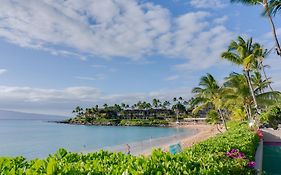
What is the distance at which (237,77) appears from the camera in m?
26.2

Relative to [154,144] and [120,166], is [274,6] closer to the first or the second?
[120,166]

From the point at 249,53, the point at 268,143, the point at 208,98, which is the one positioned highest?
the point at 249,53

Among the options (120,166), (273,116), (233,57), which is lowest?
(120,166)

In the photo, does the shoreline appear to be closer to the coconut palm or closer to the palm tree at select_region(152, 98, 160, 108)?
the coconut palm

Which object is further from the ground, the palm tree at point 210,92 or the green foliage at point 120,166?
the palm tree at point 210,92

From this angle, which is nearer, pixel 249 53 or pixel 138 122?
pixel 249 53

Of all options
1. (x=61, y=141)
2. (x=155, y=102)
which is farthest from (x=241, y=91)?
(x=155, y=102)

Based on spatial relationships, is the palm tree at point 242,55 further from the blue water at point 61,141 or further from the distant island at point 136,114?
the distant island at point 136,114

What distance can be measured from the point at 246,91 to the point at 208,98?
4.58 m

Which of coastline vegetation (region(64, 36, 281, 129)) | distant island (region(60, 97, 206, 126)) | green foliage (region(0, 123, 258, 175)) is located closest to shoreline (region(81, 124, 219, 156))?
coastline vegetation (region(64, 36, 281, 129))

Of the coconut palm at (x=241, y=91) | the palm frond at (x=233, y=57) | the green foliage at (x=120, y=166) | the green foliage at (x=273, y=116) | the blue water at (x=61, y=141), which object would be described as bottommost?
the blue water at (x=61, y=141)

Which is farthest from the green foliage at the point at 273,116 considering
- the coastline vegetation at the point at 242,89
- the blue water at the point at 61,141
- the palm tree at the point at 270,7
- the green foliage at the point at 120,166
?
the blue water at the point at 61,141

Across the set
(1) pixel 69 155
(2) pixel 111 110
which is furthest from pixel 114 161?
(2) pixel 111 110

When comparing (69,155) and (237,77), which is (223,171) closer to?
(69,155)
